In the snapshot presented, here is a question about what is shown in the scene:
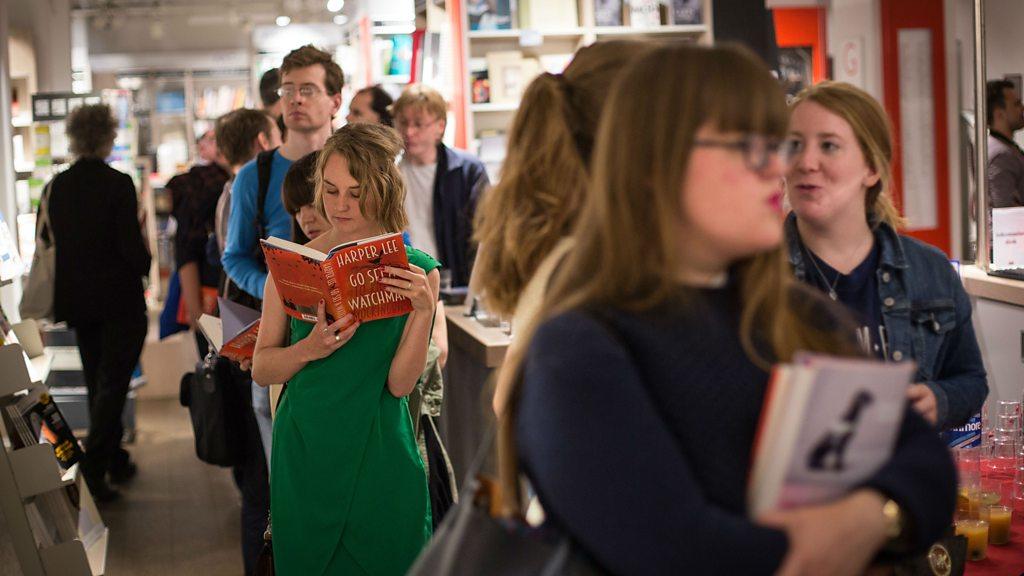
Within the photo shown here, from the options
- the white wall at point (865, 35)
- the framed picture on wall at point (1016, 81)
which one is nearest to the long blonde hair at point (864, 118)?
the framed picture on wall at point (1016, 81)

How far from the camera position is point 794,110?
205 centimetres

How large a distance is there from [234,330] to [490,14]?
4.06 meters

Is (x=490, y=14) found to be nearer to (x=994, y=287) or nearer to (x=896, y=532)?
(x=994, y=287)

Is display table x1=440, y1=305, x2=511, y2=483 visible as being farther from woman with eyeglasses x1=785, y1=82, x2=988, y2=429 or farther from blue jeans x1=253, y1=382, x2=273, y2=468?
woman with eyeglasses x1=785, y1=82, x2=988, y2=429

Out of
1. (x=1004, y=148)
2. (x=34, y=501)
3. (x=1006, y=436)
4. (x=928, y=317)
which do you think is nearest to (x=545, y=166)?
(x=928, y=317)

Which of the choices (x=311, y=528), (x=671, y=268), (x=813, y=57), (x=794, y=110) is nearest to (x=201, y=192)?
(x=311, y=528)

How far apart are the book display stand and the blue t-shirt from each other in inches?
26.4

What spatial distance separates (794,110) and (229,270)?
210 centimetres

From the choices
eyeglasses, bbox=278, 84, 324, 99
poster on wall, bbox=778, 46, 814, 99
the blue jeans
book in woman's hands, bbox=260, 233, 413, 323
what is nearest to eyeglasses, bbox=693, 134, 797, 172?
book in woman's hands, bbox=260, 233, 413, 323

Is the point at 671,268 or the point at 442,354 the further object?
the point at 442,354

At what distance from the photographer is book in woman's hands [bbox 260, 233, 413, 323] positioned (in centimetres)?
245

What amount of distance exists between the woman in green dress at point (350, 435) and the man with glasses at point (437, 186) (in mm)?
2404

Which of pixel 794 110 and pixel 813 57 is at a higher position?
pixel 813 57

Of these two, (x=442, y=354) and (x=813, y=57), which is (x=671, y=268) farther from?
(x=813, y=57)
